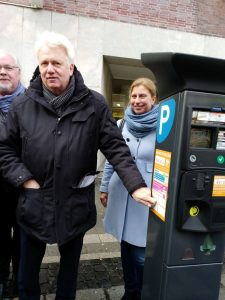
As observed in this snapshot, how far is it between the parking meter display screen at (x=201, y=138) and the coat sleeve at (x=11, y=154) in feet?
3.01

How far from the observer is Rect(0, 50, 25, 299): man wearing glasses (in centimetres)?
216

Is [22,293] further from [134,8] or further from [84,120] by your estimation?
[134,8]

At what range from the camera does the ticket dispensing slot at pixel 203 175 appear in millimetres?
1532

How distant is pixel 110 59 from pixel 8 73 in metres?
4.69

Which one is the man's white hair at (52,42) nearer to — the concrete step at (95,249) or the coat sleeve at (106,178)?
the coat sleeve at (106,178)

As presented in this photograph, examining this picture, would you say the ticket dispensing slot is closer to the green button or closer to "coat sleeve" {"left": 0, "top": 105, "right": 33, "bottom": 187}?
the green button

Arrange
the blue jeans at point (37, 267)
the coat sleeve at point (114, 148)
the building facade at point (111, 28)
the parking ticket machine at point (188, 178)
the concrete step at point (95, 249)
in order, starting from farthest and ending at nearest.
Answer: the building facade at point (111, 28) < the concrete step at point (95, 249) < the blue jeans at point (37, 267) < the coat sleeve at point (114, 148) < the parking ticket machine at point (188, 178)

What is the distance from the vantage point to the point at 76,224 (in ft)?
6.02

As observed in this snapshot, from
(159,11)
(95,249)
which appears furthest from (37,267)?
(159,11)

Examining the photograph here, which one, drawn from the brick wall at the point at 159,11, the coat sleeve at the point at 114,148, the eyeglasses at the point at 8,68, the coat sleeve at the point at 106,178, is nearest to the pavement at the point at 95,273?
the coat sleeve at the point at 106,178

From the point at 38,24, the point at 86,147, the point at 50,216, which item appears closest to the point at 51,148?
the point at 86,147

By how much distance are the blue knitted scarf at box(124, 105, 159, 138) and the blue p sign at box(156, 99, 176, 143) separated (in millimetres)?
290

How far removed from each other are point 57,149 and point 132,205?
0.73m

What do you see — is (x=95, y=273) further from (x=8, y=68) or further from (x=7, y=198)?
(x=8, y=68)
